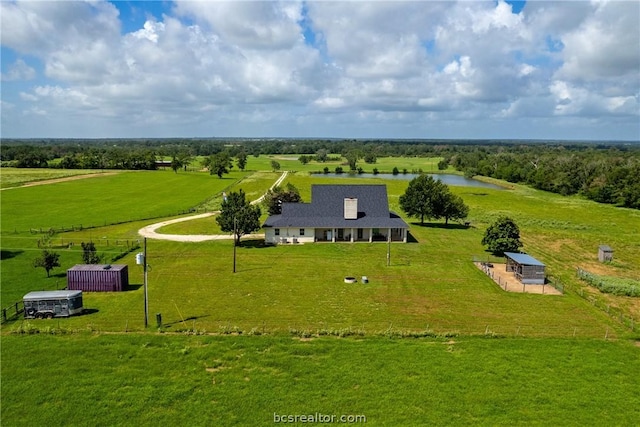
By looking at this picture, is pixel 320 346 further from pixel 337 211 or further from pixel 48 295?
pixel 337 211

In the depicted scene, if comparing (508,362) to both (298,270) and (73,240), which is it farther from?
(73,240)

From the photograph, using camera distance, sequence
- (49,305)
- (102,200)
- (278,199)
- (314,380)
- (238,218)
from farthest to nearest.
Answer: (102,200) → (278,199) → (238,218) → (49,305) → (314,380)

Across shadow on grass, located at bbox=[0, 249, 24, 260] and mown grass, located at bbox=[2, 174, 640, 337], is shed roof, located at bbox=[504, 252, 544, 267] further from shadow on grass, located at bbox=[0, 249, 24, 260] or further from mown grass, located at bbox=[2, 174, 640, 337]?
shadow on grass, located at bbox=[0, 249, 24, 260]

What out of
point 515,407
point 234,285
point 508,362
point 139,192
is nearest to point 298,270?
point 234,285

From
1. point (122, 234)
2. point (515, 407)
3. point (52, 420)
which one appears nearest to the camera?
point (52, 420)

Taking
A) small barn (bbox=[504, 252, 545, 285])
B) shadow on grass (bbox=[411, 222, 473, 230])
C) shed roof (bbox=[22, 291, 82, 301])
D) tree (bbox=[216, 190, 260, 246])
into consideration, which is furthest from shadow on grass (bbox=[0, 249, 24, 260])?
shadow on grass (bbox=[411, 222, 473, 230])

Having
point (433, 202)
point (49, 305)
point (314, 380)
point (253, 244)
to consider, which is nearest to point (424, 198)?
point (433, 202)
